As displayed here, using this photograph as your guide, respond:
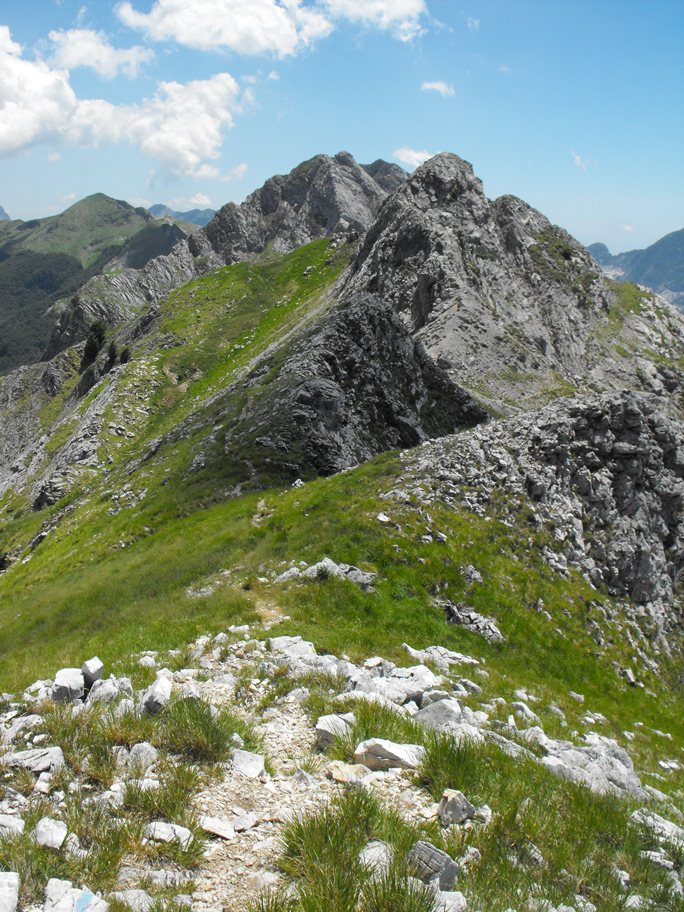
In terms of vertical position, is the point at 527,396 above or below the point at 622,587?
above

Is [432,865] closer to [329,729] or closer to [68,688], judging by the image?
[329,729]

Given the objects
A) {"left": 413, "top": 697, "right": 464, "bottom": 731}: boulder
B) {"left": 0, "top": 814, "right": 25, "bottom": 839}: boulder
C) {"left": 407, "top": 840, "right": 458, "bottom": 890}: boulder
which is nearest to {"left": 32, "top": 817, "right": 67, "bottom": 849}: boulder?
{"left": 0, "top": 814, "right": 25, "bottom": 839}: boulder

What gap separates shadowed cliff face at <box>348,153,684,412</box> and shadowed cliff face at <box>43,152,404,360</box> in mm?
70048

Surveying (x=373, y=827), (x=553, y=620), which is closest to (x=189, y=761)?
(x=373, y=827)

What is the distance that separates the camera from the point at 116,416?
6009 cm

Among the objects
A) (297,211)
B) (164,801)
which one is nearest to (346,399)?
(164,801)

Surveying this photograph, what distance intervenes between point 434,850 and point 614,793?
174 inches

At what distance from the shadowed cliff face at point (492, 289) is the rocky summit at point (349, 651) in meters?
15.7

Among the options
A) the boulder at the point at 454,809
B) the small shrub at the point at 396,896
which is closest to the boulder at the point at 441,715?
the boulder at the point at 454,809

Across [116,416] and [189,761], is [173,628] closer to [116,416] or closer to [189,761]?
[189,761]

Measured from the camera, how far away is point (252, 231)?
16738 centimetres

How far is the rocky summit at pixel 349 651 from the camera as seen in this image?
5750 mm

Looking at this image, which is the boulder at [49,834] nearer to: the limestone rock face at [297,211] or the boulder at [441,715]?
the boulder at [441,715]

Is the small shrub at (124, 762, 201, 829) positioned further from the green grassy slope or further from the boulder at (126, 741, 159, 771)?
the green grassy slope
